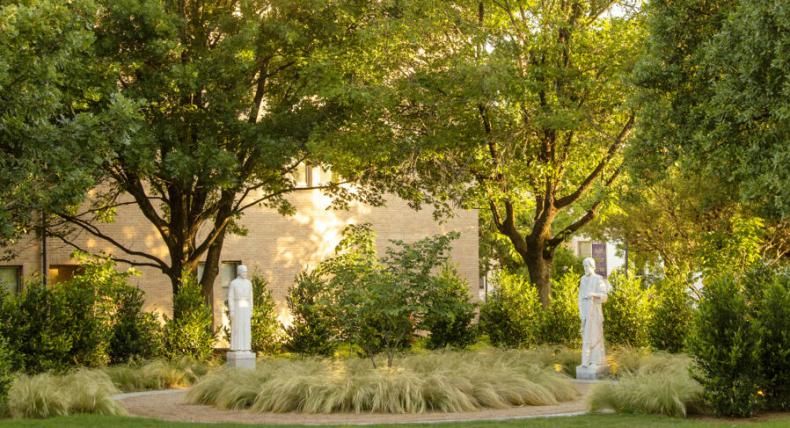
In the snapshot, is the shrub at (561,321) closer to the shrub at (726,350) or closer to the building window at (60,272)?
the shrub at (726,350)

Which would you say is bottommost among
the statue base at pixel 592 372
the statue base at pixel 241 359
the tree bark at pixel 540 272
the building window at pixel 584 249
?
the statue base at pixel 592 372

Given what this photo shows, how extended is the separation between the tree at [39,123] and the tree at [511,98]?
8.64 m

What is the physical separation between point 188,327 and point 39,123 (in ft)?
33.6

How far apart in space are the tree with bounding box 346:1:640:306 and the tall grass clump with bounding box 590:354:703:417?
8084mm

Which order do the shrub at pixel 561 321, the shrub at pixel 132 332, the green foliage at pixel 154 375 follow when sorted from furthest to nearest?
1. the shrub at pixel 561 321
2. the shrub at pixel 132 332
3. the green foliage at pixel 154 375

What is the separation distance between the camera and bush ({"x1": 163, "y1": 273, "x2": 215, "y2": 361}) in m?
24.3

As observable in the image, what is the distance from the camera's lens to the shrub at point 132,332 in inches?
958

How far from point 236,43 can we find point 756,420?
1272cm

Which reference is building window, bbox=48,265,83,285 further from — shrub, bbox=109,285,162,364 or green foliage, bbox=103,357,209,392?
green foliage, bbox=103,357,209,392

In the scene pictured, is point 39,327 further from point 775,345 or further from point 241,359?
point 775,345

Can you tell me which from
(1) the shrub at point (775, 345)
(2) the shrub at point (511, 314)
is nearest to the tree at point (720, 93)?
(1) the shrub at point (775, 345)

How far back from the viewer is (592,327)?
2106 cm

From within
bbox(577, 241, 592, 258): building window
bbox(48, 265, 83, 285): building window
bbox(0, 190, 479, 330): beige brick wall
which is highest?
bbox(577, 241, 592, 258): building window

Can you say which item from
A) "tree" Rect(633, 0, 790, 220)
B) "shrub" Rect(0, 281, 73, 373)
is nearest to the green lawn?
"tree" Rect(633, 0, 790, 220)
